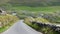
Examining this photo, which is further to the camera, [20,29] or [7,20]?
[7,20]

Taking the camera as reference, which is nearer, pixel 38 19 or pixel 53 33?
pixel 53 33

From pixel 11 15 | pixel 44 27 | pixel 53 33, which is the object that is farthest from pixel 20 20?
pixel 53 33

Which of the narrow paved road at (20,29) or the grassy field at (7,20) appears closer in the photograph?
the narrow paved road at (20,29)

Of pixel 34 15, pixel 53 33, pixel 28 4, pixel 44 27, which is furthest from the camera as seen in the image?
pixel 28 4

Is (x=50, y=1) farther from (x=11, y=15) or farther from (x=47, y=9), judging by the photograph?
(x=11, y=15)

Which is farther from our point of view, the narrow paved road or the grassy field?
the grassy field

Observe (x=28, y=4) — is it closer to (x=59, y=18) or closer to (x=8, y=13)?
(x=8, y=13)

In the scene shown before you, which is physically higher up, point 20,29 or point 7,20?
point 20,29

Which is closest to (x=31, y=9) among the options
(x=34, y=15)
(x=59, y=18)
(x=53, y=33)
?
(x=34, y=15)

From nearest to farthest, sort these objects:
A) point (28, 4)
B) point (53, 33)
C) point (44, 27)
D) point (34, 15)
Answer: point (53, 33)
point (44, 27)
point (34, 15)
point (28, 4)
